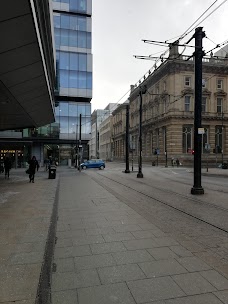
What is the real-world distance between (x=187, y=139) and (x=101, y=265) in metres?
61.7

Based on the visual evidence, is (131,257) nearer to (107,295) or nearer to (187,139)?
(107,295)

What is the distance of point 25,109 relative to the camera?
71.4 feet

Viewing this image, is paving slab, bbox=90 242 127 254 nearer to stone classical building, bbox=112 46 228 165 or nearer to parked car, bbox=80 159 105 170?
parked car, bbox=80 159 105 170

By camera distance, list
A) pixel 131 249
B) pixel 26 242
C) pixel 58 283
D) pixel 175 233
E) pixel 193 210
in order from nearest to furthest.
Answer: pixel 58 283, pixel 131 249, pixel 26 242, pixel 175 233, pixel 193 210

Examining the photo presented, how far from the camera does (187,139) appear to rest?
6512 cm

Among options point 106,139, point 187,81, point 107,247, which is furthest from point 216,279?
point 106,139

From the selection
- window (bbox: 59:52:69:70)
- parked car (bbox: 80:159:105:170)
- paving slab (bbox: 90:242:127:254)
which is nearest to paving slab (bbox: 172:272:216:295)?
paving slab (bbox: 90:242:127:254)

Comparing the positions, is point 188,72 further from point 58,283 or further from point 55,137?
point 58,283

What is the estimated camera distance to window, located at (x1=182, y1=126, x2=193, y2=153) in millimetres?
64812

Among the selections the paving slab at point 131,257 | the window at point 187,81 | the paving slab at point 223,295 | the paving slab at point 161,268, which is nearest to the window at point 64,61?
the window at point 187,81

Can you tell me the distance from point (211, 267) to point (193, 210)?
219 inches

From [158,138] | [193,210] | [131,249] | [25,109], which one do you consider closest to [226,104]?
[158,138]

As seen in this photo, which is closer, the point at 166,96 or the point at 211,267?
the point at 211,267

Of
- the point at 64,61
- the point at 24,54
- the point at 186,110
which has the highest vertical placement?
the point at 64,61
